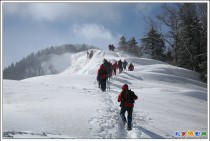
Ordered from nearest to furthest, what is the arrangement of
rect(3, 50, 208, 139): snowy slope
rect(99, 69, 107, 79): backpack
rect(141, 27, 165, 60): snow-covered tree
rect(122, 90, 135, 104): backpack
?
1. rect(3, 50, 208, 139): snowy slope
2. rect(122, 90, 135, 104): backpack
3. rect(99, 69, 107, 79): backpack
4. rect(141, 27, 165, 60): snow-covered tree

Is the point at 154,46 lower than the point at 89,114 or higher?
higher

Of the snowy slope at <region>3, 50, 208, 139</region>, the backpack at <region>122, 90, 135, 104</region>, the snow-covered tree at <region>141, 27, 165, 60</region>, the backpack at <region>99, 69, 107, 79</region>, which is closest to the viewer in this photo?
the snowy slope at <region>3, 50, 208, 139</region>

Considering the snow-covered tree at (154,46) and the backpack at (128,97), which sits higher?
the snow-covered tree at (154,46)

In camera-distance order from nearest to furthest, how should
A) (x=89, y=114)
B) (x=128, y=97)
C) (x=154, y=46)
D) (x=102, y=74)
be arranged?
1. (x=128, y=97)
2. (x=89, y=114)
3. (x=102, y=74)
4. (x=154, y=46)

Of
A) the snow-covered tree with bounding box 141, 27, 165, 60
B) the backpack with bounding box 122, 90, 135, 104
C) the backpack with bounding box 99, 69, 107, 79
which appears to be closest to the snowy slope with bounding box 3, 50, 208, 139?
the backpack with bounding box 122, 90, 135, 104

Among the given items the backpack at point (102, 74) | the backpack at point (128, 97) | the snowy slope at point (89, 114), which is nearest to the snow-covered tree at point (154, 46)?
the snowy slope at point (89, 114)

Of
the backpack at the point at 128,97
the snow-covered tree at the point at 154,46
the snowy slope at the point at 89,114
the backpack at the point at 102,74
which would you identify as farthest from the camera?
the snow-covered tree at the point at 154,46

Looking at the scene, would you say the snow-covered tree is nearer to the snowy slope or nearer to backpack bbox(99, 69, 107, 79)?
the snowy slope

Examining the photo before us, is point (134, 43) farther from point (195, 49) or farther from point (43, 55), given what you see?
point (43, 55)

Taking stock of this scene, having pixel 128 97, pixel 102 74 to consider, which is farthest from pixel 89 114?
pixel 102 74

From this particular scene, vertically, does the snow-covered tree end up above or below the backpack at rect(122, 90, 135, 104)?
above

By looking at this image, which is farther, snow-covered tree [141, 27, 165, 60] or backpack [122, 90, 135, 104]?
snow-covered tree [141, 27, 165, 60]

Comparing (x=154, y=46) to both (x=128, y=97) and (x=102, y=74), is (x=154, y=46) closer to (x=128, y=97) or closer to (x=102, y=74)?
(x=102, y=74)

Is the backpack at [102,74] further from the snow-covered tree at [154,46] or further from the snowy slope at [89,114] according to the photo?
the snow-covered tree at [154,46]
